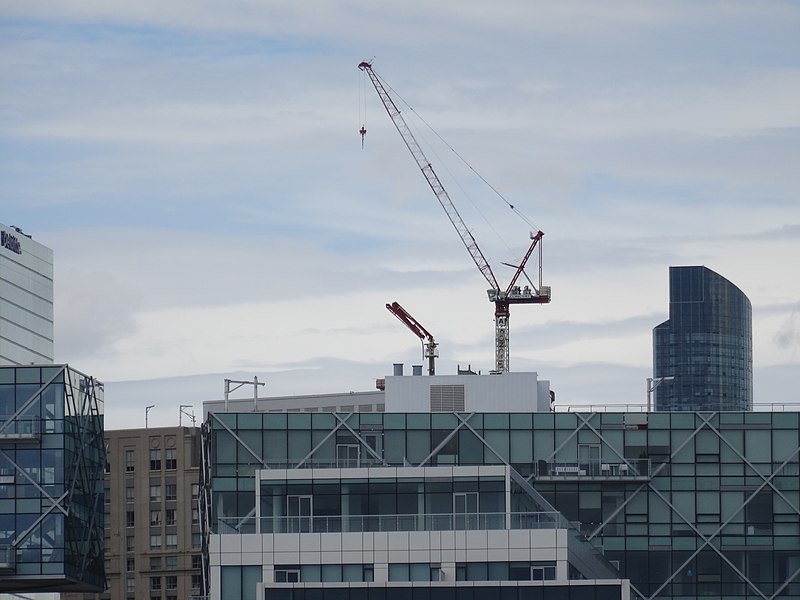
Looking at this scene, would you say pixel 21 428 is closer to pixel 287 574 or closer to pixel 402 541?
pixel 287 574

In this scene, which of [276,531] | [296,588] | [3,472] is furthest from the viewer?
[3,472]

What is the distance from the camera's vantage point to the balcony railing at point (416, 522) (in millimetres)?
110562


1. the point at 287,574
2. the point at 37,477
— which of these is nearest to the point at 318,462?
the point at 37,477

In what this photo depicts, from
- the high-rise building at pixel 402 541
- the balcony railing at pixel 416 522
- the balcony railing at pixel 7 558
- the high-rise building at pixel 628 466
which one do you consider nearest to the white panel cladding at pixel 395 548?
the high-rise building at pixel 402 541

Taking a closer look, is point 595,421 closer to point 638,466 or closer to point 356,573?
point 638,466

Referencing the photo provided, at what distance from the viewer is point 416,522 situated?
364 feet

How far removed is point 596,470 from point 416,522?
138 feet

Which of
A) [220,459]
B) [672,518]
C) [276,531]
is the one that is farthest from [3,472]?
[672,518]

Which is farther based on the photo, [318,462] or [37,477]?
[318,462]

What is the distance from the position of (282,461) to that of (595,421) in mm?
23377

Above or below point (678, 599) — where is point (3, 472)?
above

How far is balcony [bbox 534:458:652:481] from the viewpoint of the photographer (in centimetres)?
15012

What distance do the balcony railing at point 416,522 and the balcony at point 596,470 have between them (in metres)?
38.8

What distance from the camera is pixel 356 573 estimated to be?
361ft
